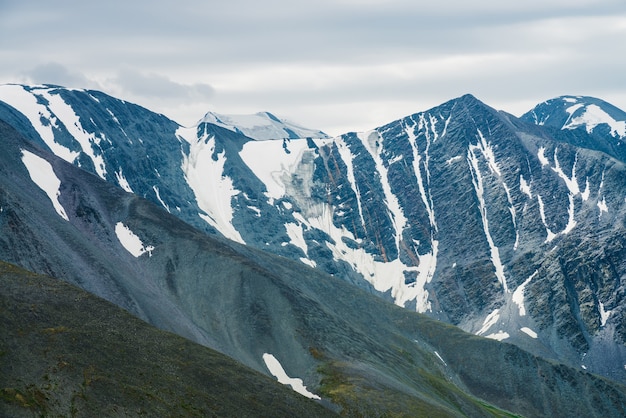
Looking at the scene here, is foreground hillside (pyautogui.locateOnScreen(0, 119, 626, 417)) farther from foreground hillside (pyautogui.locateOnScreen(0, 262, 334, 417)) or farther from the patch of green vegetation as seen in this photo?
the patch of green vegetation

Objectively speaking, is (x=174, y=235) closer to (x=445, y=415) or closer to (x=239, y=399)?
(x=445, y=415)

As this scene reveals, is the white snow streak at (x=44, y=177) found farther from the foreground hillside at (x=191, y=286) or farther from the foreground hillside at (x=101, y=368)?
the foreground hillside at (x=101, y=368)

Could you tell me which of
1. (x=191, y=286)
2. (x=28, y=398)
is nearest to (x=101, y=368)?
(x=28, y=398)

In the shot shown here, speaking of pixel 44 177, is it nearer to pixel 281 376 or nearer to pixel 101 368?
pixel 281 376

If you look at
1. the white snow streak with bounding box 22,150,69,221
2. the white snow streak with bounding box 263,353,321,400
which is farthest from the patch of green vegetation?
the white snow streak with bounding box 22,150,69,221

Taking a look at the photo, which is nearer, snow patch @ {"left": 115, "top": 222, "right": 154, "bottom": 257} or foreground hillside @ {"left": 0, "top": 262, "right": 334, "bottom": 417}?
foreground hillside @ {"left": 0, "top": 262, "right": 334, "bottom": 417}
